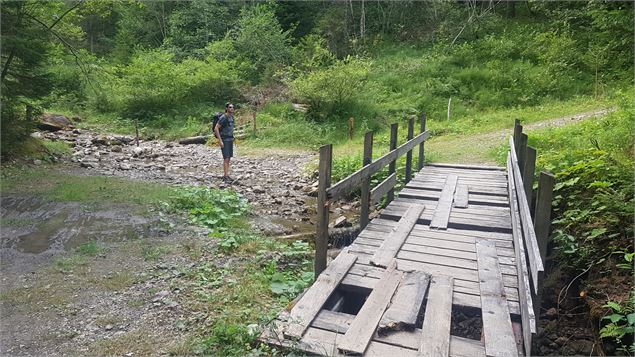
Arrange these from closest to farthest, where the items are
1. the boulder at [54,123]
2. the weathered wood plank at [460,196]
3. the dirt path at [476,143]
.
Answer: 1. the weathered wood plank at [460,196]
2. the dirt path at [476,143]
3. the boulder at [54,123]

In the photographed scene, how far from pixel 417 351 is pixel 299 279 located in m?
2.03

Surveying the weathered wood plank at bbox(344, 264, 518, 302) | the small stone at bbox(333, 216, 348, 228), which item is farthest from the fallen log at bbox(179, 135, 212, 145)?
the weathered wood plank at bbox(344, 264, 518, 302)

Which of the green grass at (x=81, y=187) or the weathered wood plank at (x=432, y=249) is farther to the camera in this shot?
the green grass at (x=81, y=187)

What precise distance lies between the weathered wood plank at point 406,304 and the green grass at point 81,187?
529cm

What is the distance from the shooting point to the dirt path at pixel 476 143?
38.5 ft

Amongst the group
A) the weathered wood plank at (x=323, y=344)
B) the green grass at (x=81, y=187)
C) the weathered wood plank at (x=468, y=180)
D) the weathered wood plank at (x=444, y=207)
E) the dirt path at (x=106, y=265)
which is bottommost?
the dirt path at (x=106, y=265)

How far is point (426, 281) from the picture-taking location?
3.99m

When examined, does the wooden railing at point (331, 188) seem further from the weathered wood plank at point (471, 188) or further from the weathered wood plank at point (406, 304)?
the weathered wood plank at point (471, 188)

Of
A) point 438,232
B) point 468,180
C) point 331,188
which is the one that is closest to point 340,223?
point 438,232

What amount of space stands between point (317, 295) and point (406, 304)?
75 centimetres

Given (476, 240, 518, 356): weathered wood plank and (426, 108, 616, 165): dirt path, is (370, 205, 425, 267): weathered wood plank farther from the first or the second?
(426, 108, 616, 165): dirt path

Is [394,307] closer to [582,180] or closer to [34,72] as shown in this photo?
[582,180]

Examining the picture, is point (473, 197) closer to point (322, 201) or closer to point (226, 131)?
point (322, 201)

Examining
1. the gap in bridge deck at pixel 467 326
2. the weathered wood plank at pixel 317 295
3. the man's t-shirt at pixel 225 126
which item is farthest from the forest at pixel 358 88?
the man's t-shirt at pixel 225 126
